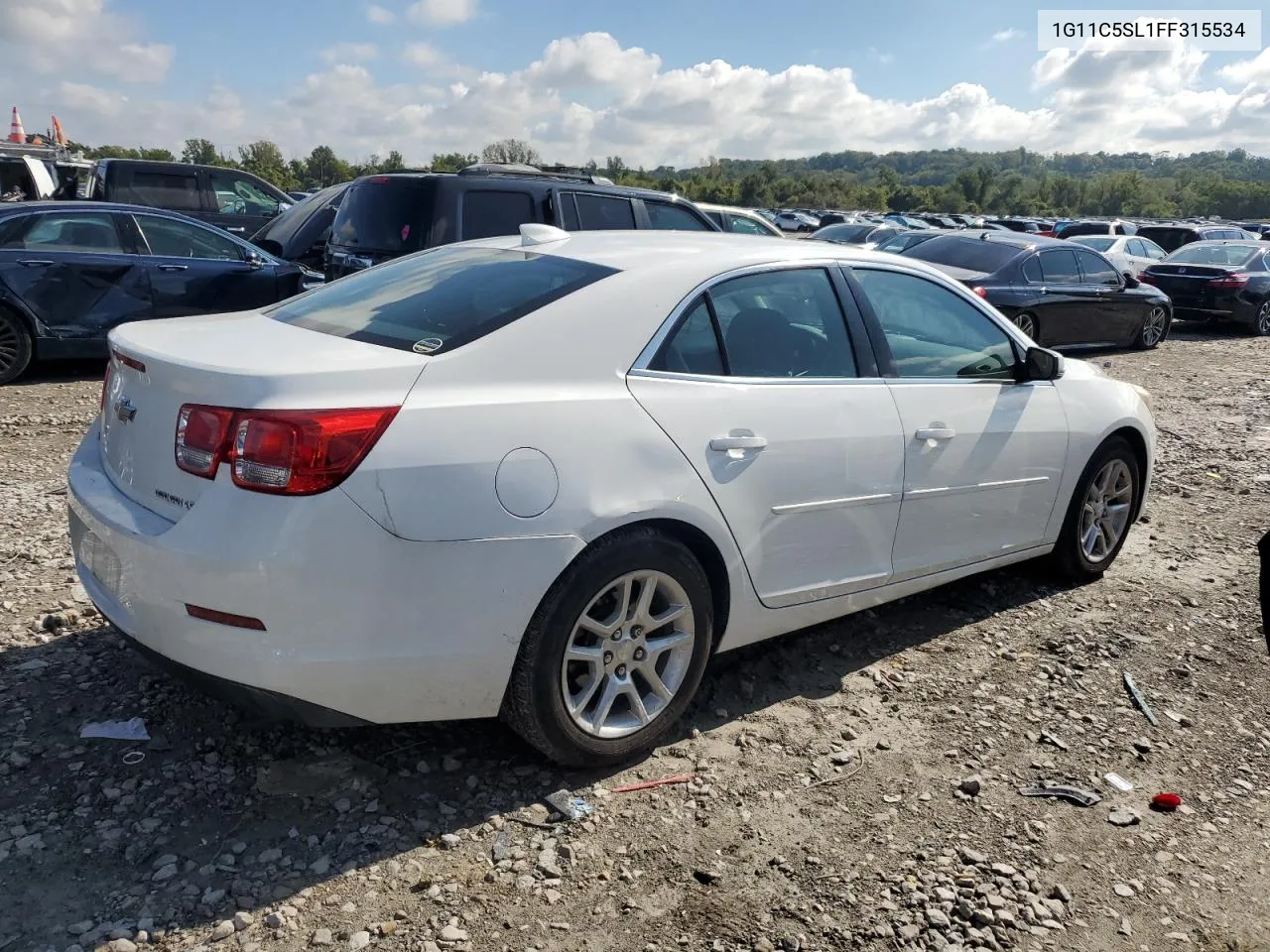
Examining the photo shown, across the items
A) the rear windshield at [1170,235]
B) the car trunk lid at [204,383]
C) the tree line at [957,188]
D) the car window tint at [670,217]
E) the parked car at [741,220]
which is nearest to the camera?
the car trunk lid at [204,383]

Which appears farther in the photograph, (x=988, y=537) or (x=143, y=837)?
(x=988, y=537)

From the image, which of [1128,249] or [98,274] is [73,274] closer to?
[98,274]

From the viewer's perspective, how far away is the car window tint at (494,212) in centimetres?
852

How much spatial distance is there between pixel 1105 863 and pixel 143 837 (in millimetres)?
2710

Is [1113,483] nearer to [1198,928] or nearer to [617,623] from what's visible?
[1198,928]

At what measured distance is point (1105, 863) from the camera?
2.99 metres

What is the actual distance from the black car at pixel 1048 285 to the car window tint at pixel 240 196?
962cm

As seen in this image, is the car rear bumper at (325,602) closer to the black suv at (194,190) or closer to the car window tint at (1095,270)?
the car window tint at (1095,270)

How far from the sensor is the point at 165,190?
14.3m

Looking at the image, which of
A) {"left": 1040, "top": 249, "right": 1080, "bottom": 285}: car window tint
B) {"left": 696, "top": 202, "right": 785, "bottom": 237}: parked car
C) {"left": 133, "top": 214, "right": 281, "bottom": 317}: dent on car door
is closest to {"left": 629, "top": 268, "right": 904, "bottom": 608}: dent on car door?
{"left": 133, "top": 214, "right": 281, "bottom": 317}: dent on car door

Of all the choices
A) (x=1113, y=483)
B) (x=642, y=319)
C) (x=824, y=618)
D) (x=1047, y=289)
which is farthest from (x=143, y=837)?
(x=1047, y=289)

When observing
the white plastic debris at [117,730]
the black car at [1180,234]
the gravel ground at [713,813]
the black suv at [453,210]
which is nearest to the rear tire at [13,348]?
the black suv at [453,210]

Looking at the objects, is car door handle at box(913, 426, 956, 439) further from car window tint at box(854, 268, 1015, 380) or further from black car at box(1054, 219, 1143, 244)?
black car at box(1054, 219, 1143, 244)

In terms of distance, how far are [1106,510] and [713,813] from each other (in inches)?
120
